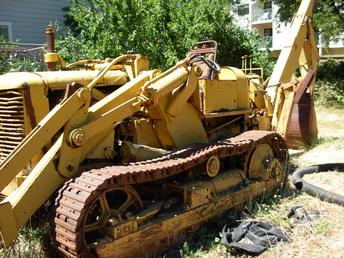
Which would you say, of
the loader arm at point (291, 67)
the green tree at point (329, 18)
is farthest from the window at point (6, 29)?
the loader arm at point (291, 67)

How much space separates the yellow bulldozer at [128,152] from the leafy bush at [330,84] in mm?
11571

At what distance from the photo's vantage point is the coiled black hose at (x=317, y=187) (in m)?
6.21

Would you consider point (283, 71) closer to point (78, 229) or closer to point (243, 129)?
point (243, 129)

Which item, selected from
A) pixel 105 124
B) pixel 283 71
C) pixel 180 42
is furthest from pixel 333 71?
pixel 105 124

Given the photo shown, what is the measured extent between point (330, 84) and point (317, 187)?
12.8 m

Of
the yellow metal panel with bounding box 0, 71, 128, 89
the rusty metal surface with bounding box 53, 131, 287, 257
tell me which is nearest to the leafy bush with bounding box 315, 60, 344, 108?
the yellow metal panel with bounding box 0, 71, 128, 89

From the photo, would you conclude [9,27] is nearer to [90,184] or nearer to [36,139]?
[36,139]

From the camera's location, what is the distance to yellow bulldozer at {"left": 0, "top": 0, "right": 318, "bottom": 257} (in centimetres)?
437

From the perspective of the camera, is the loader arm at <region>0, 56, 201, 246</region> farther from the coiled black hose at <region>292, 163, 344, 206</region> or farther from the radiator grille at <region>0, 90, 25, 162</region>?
the coiled black hose at <region>292, 163, 344, 206</region>

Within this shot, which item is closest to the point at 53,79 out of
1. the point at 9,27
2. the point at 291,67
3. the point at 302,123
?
the point at 291,67

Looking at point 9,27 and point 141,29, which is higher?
point 9,27

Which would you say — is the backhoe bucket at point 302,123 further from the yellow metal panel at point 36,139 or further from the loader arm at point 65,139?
the yellow metal panel at point 36,139

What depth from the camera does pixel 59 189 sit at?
457 cm

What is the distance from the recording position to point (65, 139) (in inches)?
182
